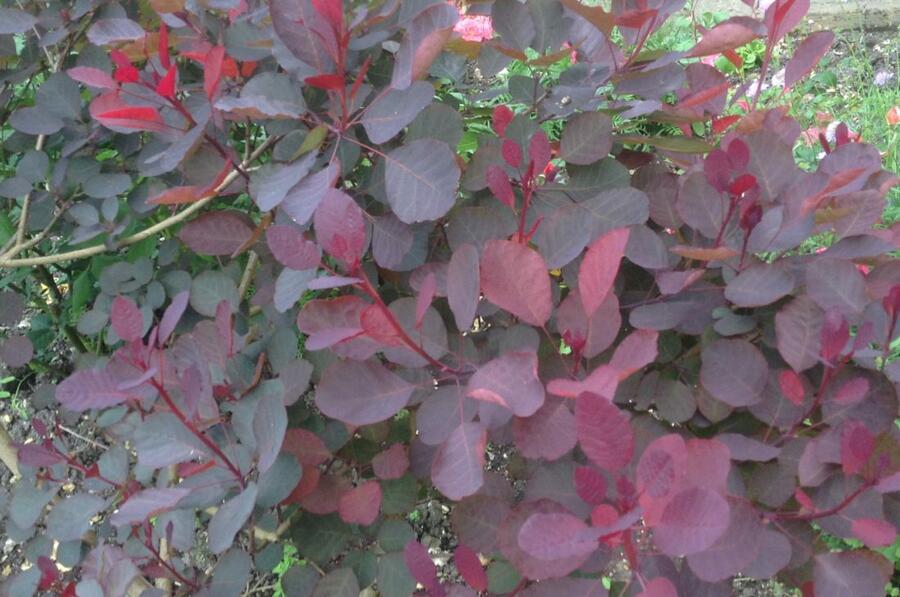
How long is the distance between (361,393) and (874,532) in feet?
1.45

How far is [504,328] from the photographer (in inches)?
35.6

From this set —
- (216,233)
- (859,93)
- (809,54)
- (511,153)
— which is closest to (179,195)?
(216,233)

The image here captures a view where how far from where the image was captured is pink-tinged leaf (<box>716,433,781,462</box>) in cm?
74

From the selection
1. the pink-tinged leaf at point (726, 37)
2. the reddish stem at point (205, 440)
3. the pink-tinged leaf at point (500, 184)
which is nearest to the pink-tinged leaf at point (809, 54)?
the pink-tinged leaf at point (726, 37)

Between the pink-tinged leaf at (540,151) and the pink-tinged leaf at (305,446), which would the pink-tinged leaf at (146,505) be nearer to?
the pink-tinged leaf at (305,446)

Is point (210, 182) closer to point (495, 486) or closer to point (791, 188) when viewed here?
point (495, 486)

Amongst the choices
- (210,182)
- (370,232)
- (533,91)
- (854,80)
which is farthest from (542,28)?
(854,80)

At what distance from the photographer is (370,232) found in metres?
0.88

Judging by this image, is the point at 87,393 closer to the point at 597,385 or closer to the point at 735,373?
the point at 597,385

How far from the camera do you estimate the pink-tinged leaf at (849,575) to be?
701 mm

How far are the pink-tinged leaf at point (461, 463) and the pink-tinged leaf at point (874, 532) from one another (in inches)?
11.8

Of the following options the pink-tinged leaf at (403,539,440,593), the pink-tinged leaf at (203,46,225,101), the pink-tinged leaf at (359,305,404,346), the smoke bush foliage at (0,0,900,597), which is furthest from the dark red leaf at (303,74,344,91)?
the pink-tinged leaf at (403,539,440,593)

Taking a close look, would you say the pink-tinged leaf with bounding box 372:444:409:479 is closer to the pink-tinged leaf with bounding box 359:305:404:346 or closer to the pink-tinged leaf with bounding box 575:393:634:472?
the pink-tinged leaf with bounding box 359:305:404:346

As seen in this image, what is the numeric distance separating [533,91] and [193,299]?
49 centimetres
